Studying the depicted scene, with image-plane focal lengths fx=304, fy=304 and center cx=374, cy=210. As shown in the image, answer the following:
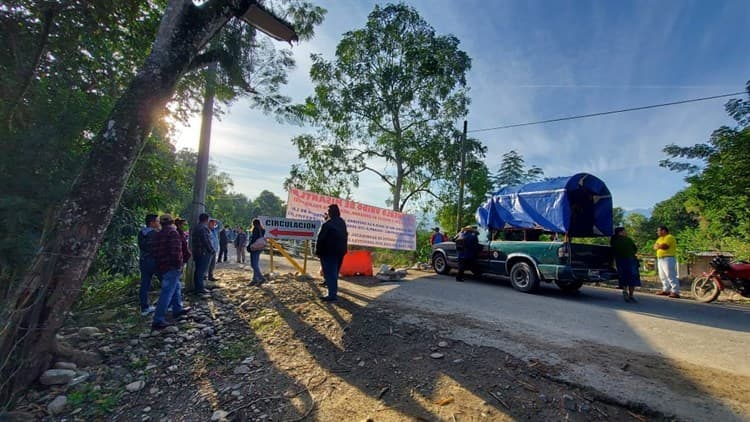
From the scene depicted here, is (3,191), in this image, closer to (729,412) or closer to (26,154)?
(26,154)

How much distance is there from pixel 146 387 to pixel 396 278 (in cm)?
582

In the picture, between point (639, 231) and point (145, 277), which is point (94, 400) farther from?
point (639, 231)

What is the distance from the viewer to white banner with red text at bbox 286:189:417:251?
7.66 metres

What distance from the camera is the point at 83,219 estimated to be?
3.10 m

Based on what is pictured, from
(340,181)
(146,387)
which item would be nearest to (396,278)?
(146,387)

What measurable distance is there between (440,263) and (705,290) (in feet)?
20.7

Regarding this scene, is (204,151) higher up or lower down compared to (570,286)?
higher up

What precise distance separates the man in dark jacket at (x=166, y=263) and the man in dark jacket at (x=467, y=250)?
21.3 feet

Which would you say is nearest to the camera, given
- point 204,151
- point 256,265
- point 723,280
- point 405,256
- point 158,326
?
point 158,326

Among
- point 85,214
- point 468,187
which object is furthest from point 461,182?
point 85,214

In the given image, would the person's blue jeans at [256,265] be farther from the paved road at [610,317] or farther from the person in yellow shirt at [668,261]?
the person in yellow shirt at [668,261]

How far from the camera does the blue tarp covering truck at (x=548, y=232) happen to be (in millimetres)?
6344

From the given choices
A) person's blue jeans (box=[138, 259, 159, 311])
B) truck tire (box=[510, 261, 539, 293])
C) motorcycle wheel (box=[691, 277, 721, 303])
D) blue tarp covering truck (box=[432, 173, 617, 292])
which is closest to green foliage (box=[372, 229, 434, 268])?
blue tarp covering truck (box=[432, 173, 617, 292])

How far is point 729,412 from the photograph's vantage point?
2.24 metres
